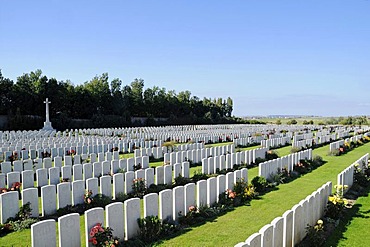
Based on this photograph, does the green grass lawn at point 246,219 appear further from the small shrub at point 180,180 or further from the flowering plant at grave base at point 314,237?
the small shrub at point 180,180

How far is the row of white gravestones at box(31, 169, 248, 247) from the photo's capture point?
5070 mm

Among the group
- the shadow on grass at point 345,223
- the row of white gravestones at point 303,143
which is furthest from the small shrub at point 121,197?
the row of white gravestones at point 303,143

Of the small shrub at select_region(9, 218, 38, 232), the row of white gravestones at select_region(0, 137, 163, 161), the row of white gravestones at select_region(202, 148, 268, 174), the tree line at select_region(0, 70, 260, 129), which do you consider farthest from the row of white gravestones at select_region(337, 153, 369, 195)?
the tree line at select_region(0, 70, 260, 129)

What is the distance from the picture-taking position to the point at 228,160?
14039 mm

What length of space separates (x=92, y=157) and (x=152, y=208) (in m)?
7.47

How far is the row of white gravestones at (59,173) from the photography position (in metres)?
9.42

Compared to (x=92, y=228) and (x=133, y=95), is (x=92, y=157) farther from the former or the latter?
(x=133, y=95)

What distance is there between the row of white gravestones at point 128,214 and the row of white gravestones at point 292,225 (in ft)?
7.35

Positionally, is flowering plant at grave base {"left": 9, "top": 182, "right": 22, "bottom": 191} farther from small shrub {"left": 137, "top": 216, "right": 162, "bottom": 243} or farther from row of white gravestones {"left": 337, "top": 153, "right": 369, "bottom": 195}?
row of white gravestones {"left": 337, "top": 153, "right": 369, "bottom": 195}

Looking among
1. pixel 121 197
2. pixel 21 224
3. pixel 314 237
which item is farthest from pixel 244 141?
A: pixel 21 224

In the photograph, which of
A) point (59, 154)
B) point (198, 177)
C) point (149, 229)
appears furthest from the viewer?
point (59, 154)

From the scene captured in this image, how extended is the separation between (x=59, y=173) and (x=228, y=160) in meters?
7.03

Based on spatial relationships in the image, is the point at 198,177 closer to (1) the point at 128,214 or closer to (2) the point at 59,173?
(2) the point at 59,173

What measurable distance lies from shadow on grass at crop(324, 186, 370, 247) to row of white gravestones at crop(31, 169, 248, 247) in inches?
122
